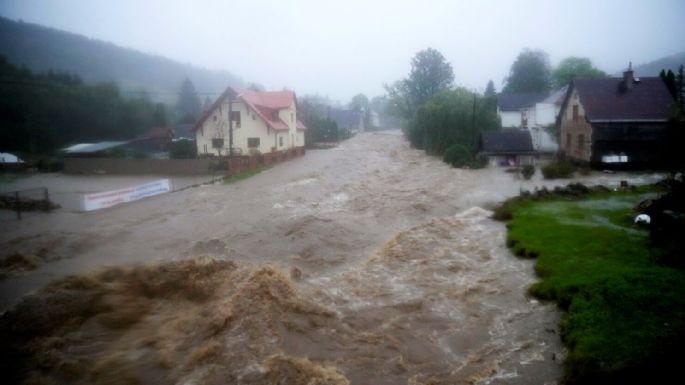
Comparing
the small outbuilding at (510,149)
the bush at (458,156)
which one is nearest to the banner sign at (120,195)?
the bush at (458,156)

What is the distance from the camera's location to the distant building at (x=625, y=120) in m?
31.5

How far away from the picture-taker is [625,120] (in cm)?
3141

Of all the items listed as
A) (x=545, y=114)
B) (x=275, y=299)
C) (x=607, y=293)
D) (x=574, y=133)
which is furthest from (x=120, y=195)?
(x=545, y=114)

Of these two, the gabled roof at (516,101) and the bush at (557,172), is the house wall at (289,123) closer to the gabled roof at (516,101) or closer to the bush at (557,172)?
the bush at (557,172)

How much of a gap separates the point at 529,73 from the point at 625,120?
45.1 metres

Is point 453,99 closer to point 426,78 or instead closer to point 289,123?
point 289,123

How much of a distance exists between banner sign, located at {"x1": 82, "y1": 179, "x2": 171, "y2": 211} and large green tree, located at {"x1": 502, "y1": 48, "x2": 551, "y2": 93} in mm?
64756

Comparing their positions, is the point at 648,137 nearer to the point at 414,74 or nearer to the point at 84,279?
the point at 84,279

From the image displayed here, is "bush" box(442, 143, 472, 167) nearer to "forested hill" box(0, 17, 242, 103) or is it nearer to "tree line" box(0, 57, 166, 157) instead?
"tree line" box(0, 57, 166, 157)

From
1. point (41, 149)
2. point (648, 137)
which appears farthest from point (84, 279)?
point (41, 149)

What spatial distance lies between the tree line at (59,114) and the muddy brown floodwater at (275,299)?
109 feet

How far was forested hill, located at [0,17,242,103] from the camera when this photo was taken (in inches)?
2965

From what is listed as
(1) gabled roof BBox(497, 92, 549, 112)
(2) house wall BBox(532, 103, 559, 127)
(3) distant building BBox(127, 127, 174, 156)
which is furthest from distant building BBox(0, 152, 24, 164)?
(1) gabled roof BBox(497, 92, 549, 112)

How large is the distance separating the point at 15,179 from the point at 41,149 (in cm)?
1725
